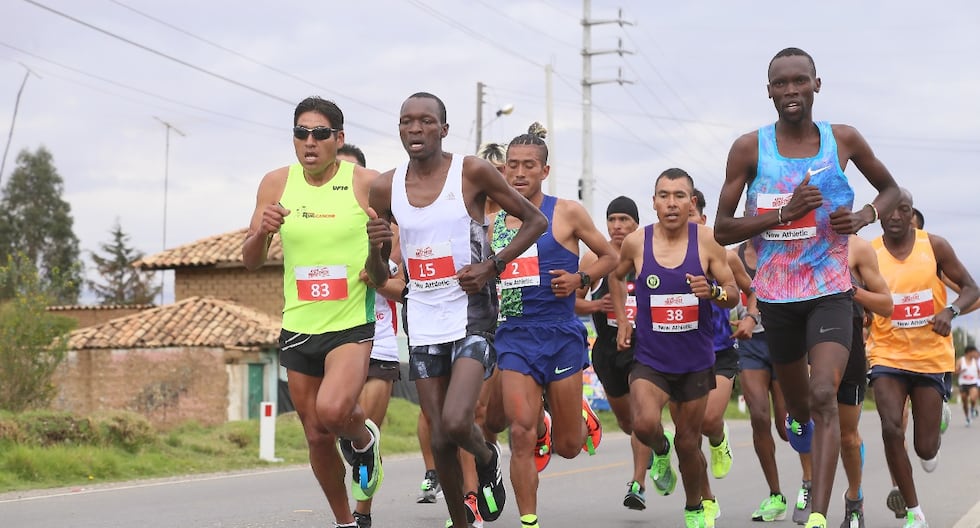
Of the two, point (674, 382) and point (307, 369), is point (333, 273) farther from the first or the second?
point (674, 382)

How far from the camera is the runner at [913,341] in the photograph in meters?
9.06

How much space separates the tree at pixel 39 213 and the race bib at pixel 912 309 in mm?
76932

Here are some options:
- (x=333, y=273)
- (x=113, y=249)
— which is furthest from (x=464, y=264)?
(x=113, y=249)

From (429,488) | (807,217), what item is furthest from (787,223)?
(429,488)

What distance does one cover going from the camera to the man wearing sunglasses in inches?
294

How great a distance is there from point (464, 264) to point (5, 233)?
7913 cm

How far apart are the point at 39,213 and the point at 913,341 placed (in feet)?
259

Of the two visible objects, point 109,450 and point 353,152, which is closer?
point 353,152

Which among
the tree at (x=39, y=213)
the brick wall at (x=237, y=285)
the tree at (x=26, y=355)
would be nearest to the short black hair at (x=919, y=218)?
the tree at (x=26, y=355)

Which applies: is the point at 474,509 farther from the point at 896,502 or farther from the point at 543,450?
the point at 896,502

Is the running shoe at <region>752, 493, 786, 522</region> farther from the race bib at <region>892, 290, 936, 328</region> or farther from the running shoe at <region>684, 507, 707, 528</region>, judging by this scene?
the race bib at <region>892, 290, 936, 328</region>

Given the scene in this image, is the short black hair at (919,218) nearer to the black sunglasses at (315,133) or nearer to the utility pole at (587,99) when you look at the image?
the black sunglasses at (315,133)

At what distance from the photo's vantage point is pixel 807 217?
7.08m

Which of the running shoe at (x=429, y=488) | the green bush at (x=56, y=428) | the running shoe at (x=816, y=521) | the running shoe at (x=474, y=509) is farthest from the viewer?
the green bush at (x=56, y=428)
